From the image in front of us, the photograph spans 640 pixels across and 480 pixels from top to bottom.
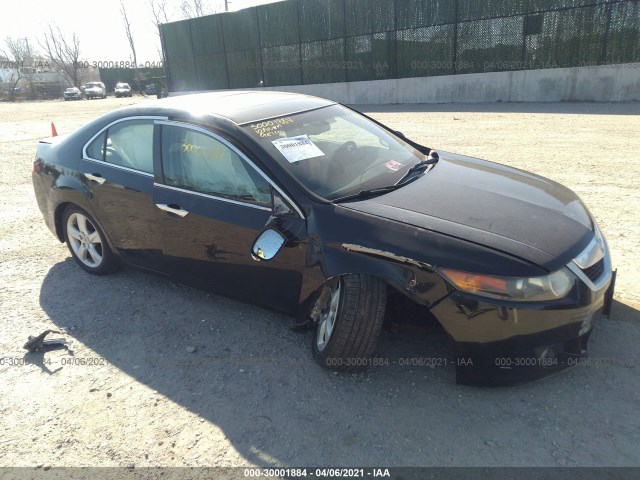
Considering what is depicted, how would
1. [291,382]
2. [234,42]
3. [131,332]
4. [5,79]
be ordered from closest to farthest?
[291,382] < [131,332] < [234,42] < [5,79]

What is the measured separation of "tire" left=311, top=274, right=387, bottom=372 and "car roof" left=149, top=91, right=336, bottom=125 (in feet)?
4.54

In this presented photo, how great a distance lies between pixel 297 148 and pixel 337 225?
0.74 m

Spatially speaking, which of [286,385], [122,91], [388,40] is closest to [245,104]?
[286,385]

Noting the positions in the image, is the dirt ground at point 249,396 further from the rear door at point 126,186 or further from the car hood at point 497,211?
the car hood at point 497,211

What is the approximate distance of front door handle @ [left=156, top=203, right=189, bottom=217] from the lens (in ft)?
10.6

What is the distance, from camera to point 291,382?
274 centimetres

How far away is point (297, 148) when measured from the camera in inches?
121

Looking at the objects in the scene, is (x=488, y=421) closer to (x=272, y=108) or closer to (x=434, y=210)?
(x=434, y=210)

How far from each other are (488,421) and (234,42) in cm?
2630

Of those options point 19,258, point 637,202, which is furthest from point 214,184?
point 637,202

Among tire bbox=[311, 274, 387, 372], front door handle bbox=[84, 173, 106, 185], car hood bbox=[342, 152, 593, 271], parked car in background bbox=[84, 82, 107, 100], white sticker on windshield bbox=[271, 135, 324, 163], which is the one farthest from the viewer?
parked car in background bbox=[84, 82, 107, 100]

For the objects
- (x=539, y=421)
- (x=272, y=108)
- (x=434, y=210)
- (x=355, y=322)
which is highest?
(x=272, y=108)

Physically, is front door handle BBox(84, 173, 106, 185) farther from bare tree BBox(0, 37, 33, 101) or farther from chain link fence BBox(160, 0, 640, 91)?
bare tree BBox(0, 37, 33, 101)

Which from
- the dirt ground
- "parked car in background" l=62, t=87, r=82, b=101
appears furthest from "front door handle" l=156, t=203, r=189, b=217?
"parked car in background" l=62, t=87, r=82, b=101
